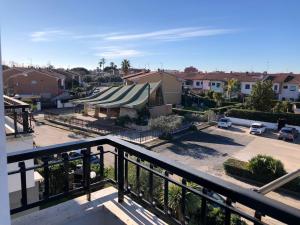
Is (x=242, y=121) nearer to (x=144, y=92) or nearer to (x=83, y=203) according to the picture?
(x=144, y=92)

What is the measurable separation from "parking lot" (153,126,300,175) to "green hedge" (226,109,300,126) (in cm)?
232

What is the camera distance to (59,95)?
44625 mm

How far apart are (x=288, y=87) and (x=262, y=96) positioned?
17.4 meters

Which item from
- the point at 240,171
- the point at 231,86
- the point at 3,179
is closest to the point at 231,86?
the point at 231,86

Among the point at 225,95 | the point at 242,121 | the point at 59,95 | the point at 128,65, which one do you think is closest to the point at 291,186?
the point at 242,121

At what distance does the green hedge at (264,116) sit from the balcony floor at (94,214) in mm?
27013

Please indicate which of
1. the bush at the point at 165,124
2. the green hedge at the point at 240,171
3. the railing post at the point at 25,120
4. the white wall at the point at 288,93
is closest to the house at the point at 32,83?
the bush at the point at 165,124

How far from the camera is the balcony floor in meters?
2.86

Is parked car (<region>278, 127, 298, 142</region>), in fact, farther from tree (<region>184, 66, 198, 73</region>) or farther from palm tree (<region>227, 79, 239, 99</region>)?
tree (<region>184, 66, 198, 73</region>)

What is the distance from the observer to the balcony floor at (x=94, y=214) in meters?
2.86

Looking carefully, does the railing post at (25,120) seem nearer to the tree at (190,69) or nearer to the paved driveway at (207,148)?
the paved driveway at (207,148)

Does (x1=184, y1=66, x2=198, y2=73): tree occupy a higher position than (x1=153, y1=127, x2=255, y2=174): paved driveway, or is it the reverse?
(x1=184, y1=66, x2=198, y2=73): tree

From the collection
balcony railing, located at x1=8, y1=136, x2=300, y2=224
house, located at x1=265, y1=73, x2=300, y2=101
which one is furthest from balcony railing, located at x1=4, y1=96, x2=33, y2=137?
house, located at x1=265, y1=73, x2=300, y2=101

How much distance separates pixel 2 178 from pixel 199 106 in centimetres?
3971
